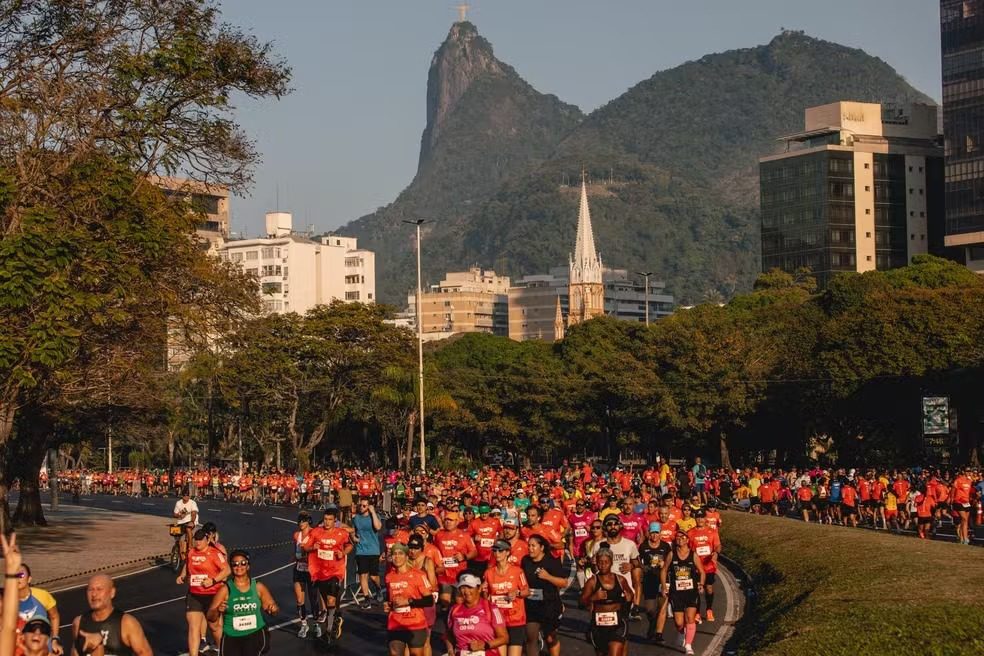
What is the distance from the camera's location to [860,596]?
2023 cm

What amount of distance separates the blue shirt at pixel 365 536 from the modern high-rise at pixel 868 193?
150 m

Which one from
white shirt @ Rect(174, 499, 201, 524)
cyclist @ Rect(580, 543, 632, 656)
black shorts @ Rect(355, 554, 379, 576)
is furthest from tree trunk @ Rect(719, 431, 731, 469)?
cyclist @ Rect(580, 543, 632, 656)

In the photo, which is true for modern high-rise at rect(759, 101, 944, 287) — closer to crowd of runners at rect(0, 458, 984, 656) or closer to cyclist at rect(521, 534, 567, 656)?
crowd of runners at rect(0, 458, 984, 656)

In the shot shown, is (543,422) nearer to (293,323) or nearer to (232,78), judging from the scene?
(293,323)

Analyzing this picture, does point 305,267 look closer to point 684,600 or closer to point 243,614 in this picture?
point 684,600

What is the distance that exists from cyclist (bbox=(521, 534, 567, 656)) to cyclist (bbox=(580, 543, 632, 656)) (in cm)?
110

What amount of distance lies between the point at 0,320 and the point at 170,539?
16993mm

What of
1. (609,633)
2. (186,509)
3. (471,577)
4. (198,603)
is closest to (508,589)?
(609,633)

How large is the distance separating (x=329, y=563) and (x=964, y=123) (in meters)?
130

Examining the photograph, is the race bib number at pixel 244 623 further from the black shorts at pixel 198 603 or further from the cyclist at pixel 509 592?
the black shorts at pixel 198 603

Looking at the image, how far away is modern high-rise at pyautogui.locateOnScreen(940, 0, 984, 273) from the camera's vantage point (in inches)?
5433

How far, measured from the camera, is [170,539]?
41.2 metres

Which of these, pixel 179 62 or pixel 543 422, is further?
pixel 543 422

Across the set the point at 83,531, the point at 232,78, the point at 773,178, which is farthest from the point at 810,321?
the point at 773,178
